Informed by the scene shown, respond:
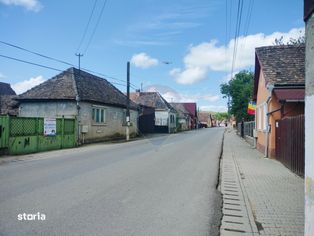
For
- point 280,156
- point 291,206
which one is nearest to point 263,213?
point 291,206

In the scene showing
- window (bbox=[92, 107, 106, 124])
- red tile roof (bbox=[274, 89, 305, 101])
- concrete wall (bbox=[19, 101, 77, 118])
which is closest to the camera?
red tile roof (bbox=[274, 89, 305, 101])

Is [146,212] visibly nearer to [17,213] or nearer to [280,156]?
[17,213]

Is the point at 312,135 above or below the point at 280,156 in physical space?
above

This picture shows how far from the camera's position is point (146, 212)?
18.5ft

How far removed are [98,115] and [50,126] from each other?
770 cm

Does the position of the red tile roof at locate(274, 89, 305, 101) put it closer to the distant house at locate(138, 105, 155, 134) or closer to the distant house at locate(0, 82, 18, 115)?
the distant house at locate(0, 82, 18, 115)

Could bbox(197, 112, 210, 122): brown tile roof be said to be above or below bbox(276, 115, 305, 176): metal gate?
above

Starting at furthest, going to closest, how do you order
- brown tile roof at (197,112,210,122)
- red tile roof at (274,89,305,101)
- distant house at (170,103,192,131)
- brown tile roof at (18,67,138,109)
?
brown tile roof at (197,112,210,122), distant house at (170,103,192,131), brown tile roof at (18,67,138,109), red tile roof at (274,89,305,101)

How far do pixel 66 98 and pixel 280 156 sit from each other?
49.8 feet

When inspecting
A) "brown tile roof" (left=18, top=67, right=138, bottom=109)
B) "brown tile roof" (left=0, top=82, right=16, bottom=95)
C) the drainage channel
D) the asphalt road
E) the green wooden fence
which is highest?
"brown tile roof" (left=0, top=82, right=16, bottom=95)

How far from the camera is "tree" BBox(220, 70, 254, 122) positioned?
39.9 m

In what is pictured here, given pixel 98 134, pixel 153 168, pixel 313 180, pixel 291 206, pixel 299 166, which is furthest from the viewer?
pixel 98 134

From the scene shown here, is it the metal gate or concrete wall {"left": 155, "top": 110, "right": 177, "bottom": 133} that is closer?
the metal gate

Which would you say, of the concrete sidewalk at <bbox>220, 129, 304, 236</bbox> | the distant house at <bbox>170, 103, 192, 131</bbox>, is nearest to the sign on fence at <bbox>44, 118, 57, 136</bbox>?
the concrete sidewalk at <bbox>220, 129, 304, 236</bbox>
